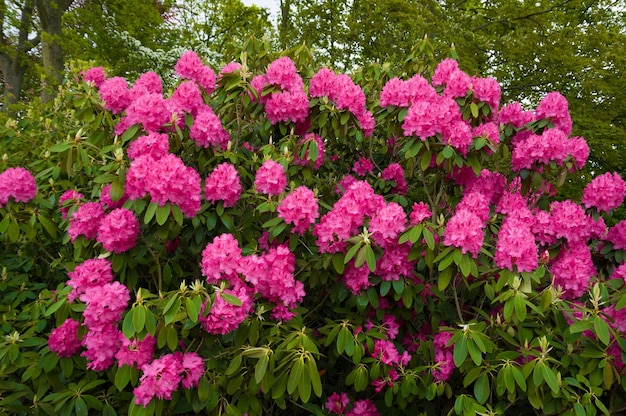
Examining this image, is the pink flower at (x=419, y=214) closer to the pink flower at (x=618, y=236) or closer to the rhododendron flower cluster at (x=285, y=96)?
the rhododendron flower cluster at (x=285, y=96)

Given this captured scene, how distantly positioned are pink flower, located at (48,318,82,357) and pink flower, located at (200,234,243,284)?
2.39 feet

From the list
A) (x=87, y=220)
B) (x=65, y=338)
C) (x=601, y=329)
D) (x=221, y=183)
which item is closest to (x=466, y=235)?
(x=601, y=329)

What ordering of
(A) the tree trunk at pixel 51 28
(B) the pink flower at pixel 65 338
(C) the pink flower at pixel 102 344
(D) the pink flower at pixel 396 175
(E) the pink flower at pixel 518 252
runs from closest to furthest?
(C) the pink flower at pixel 102 344 → (E) the pink flower at pixel 518 252 → (B) the pink flower at pixel 65 338 → (D) the pink flower at pixel 396 175 → (A) the tree trunk at pixel 51 28

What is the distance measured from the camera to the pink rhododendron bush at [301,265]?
182 cm

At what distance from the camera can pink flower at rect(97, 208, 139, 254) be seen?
6.31ft

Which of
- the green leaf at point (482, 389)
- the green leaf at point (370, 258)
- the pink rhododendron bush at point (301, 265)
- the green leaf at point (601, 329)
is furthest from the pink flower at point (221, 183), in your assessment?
the green leaf at point (601, 329)

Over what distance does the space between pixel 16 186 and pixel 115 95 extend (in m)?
0.66

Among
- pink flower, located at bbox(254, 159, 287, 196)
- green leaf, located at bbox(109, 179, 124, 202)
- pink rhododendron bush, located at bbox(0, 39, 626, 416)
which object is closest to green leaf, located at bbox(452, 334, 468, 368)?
pink rhododendron bush, located at bbox(0, 39, 626, 416)

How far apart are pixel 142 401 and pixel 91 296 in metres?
0.43

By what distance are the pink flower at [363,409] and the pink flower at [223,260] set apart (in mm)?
1048

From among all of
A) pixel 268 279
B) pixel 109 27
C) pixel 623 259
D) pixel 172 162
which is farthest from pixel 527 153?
pixel 109 27

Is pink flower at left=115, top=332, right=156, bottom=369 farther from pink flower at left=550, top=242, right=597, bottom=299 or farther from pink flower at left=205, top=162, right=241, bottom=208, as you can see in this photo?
pink flower at left=550, top=242, right=597, bottom=299

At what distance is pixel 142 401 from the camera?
169 centimetres

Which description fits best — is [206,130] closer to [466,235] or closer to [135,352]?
[135,352]
